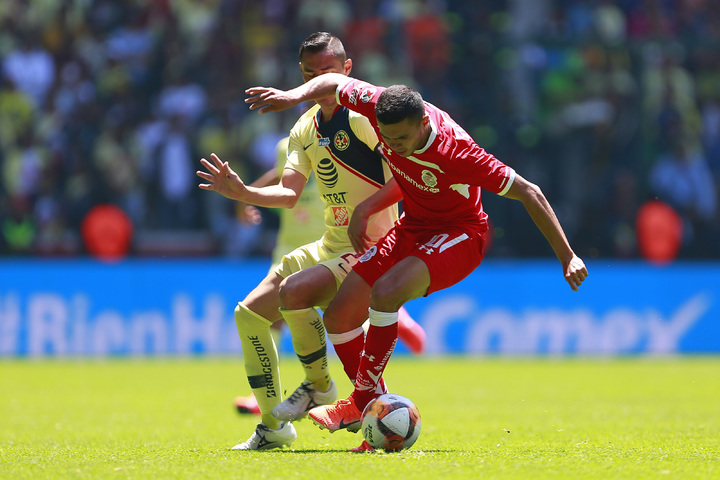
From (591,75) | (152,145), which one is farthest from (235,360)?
(591,75)

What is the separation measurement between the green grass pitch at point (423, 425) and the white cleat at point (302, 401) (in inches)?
9.0

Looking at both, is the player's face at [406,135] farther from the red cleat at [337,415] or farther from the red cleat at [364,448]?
the red cleat at [364,448]

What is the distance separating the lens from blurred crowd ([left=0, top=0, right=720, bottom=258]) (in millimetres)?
14570

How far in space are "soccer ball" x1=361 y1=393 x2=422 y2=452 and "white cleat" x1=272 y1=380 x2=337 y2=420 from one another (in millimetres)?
675

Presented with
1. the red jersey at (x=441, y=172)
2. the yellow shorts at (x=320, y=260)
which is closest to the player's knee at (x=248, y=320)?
the yellow shorts at (x=320, y=260)

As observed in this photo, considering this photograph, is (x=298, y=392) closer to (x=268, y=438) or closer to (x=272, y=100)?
(x=268, y=438)

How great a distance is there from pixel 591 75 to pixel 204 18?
6.15 metres

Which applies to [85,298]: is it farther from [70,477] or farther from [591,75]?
[70,477]

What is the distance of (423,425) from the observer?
7.61m

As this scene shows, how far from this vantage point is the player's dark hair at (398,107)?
5430 mm

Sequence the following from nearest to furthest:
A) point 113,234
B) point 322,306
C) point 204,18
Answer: point 322,306 < point 113,234 < point 204,18

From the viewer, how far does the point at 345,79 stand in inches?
236

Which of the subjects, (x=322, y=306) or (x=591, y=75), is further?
(x=591, y=75)

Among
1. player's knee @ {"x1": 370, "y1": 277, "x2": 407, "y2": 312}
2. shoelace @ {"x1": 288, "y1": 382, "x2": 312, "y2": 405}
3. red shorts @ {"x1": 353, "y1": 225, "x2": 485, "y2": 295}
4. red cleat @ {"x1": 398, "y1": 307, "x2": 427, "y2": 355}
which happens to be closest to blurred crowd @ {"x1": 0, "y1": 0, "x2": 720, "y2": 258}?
red cleat @ {"x1": 398, "y1": 307, "x2": 427, "y2": 355}
